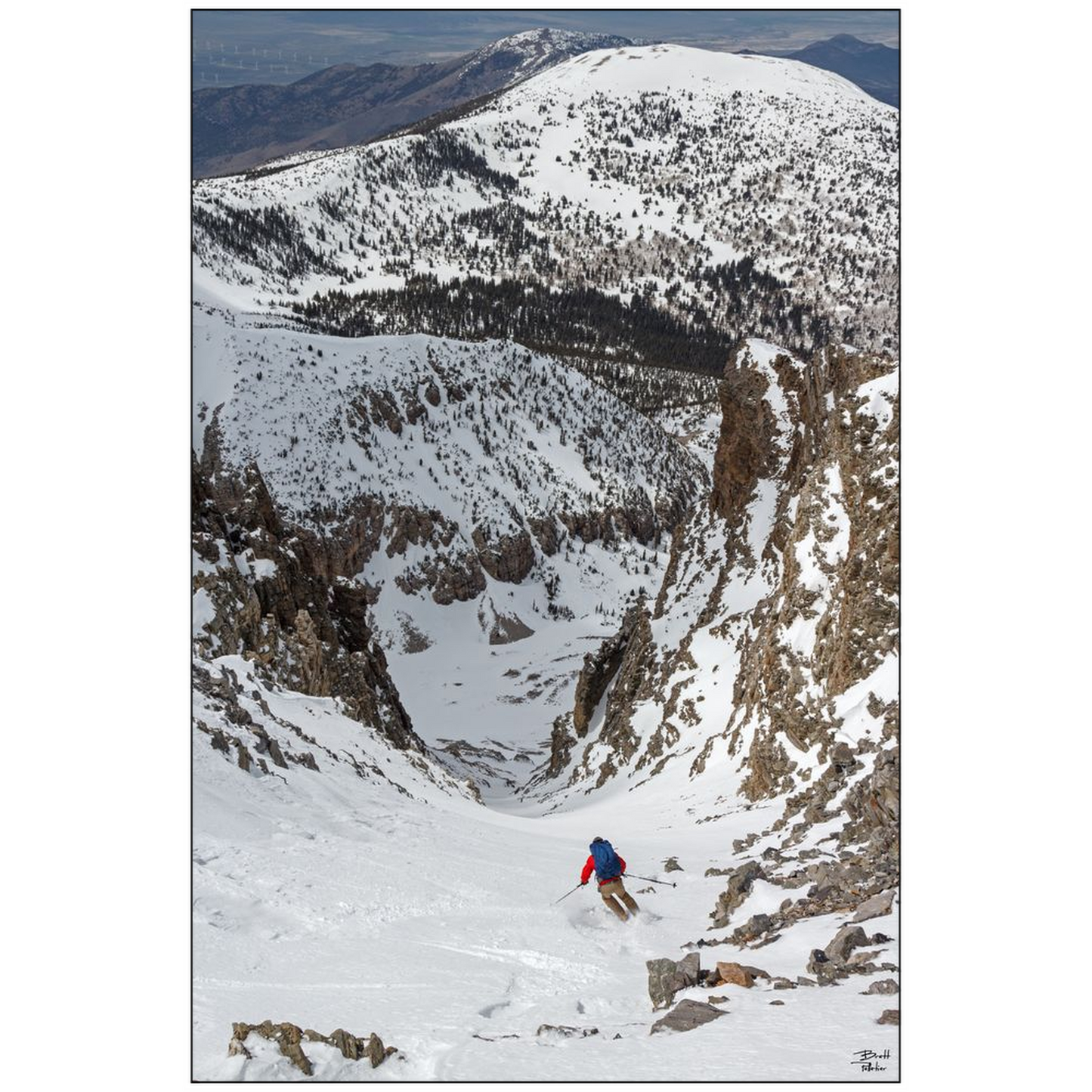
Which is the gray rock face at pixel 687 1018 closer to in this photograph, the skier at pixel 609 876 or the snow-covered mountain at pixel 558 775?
the snow-covered mountain at pixel 558 775

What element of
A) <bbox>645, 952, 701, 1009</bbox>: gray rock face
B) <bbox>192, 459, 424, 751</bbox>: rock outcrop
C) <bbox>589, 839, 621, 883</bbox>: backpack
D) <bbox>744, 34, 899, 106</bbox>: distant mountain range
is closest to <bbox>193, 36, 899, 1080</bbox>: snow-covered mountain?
<bbox>645, 952, 701, 1009</bbox>: gray rock face

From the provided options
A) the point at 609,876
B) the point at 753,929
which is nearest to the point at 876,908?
the point at 753,929

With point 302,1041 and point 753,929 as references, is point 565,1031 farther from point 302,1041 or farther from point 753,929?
point 753,929

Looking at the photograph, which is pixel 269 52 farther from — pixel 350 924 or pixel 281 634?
pixel 281 634

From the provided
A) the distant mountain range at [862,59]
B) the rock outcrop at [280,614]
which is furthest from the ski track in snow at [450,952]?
the rock outcrop at [280,614]

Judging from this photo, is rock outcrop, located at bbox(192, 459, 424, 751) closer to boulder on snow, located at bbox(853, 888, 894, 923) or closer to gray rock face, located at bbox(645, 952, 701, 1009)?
gray rock face, located at bbox(645, 952, 701, 1009)

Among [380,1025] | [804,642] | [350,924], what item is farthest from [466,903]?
[804,642]
